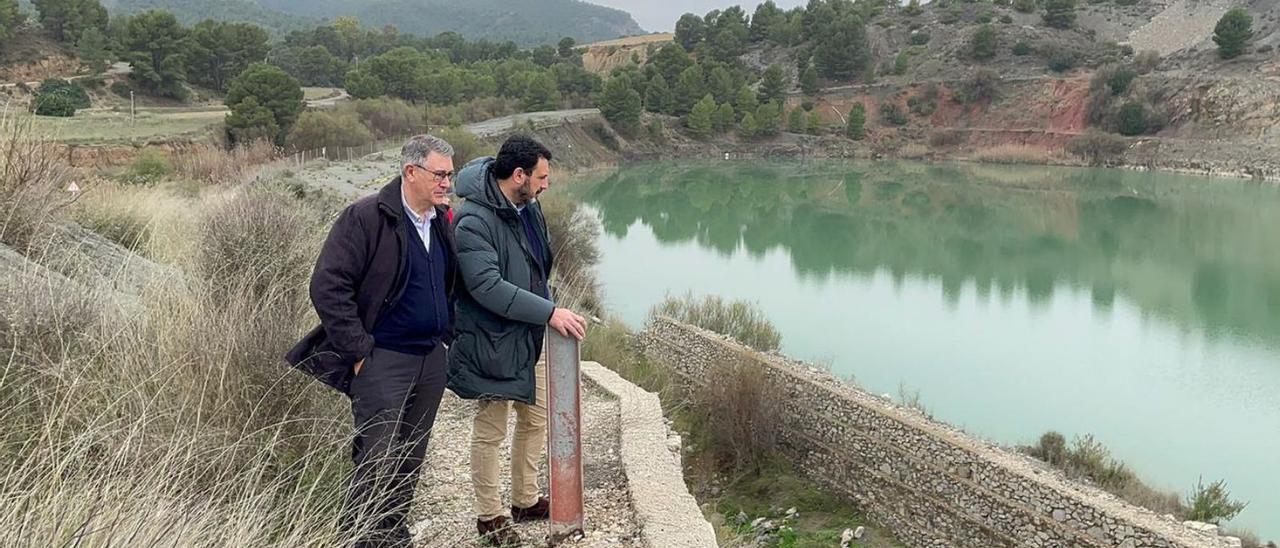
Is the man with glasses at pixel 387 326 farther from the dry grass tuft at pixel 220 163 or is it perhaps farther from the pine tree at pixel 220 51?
the pine tree at pixel 220 51

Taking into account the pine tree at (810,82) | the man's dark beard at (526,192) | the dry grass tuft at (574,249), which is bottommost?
the dry grass tuft at (574,249)

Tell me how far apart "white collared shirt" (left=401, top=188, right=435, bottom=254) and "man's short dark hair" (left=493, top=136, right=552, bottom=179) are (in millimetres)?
311

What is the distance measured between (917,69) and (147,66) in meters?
48.2

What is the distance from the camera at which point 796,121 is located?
192ft

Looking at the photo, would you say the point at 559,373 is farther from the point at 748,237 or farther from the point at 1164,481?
the point at 748,237

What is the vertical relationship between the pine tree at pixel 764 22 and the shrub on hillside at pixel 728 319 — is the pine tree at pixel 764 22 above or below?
above

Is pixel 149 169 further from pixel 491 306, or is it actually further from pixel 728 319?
pixel 491 306

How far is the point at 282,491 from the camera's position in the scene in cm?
313

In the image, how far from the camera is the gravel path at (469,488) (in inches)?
141

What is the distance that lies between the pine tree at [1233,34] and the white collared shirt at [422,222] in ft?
200

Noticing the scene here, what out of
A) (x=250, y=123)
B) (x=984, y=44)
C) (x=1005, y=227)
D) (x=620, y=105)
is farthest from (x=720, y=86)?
(x=250, y=123)

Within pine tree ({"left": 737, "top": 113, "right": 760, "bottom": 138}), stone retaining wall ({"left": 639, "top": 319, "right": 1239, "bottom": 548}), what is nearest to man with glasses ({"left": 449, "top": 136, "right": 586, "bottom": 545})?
stone retaining wall ({"left": 639, "top": 319, "right": 1239, "bottom": 548})

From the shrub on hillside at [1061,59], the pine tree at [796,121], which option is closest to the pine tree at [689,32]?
the pine tree at [796,121]

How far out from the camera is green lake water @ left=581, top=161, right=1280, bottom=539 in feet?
39.6
